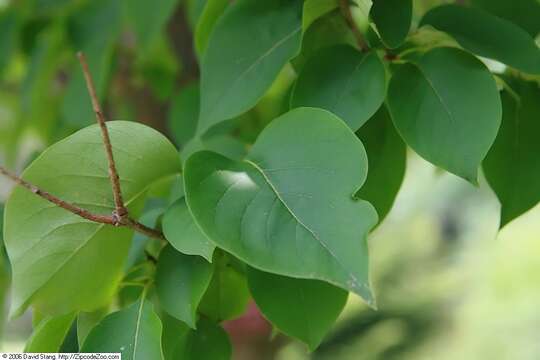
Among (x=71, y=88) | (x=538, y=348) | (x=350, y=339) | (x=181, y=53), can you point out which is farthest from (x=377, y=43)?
(x=538, y=348)

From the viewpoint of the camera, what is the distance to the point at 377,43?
0.40 meters

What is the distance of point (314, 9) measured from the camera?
39cm

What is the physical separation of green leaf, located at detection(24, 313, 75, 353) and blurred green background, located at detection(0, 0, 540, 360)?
17 cm

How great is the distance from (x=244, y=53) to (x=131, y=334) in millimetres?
144

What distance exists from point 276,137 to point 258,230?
55 millimetres

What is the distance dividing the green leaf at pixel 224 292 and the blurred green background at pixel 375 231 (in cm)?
12

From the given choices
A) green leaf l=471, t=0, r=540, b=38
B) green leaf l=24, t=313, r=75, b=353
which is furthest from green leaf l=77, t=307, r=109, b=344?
green leaf l=471, t=0, r=540, b=38

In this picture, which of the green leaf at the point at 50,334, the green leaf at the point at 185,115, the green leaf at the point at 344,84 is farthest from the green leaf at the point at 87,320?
the green leaf at the point at 185,115

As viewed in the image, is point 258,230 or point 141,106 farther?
point 141,106

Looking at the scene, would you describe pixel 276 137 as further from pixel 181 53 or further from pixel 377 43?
pixel 181 53

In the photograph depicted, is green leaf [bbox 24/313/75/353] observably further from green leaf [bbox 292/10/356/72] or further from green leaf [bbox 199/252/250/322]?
green leaf [bbox 292/10/356/72]

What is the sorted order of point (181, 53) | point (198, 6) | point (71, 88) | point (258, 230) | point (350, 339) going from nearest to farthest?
point (258, 230), point (198, 6), point (71, 88), point (181, 53), point (350, 339)

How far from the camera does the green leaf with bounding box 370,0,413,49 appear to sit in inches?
14.8

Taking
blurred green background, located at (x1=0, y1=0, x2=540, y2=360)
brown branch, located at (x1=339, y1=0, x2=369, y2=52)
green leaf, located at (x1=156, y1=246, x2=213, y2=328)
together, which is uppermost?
brown branch, located at (x1=339, y1=0, x2=369, y2=52)
